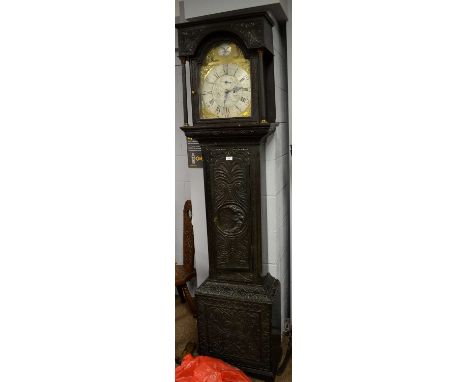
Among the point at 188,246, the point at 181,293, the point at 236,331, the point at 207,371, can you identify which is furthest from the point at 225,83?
the point at 181,293

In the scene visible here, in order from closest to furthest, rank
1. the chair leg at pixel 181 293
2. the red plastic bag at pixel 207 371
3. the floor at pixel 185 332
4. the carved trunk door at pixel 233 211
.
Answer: the red plastic bag at pixel 207 371, the carved trunk door at pixel 233 211, the floor at pixel 185 332, the chair leg at pixel 181 293

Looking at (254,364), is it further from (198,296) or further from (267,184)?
(267,184)

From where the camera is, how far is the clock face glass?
6.54ft

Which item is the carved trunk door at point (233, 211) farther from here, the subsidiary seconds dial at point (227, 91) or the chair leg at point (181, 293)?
the chair leg at point (181, 293)

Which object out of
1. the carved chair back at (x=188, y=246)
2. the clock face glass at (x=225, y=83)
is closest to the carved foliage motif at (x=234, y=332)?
the carved chair back at (x=188, y=246)

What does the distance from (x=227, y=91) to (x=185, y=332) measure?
5.49 ft

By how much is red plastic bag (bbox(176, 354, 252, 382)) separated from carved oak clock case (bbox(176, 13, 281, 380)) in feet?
0.45

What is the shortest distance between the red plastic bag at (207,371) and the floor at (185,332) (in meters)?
0.20

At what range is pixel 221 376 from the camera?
1.95 metres

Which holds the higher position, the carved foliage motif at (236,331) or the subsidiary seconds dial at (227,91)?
the subsidiary seconds dial at (227,91)

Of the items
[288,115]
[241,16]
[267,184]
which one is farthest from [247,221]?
[241,16]

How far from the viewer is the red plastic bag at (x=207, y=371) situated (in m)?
1.92

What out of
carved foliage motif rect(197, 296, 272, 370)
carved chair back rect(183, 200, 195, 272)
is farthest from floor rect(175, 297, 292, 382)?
carved chair back rect(183, 200, 195, 272)

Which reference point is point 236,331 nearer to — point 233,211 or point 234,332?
point 234,332
